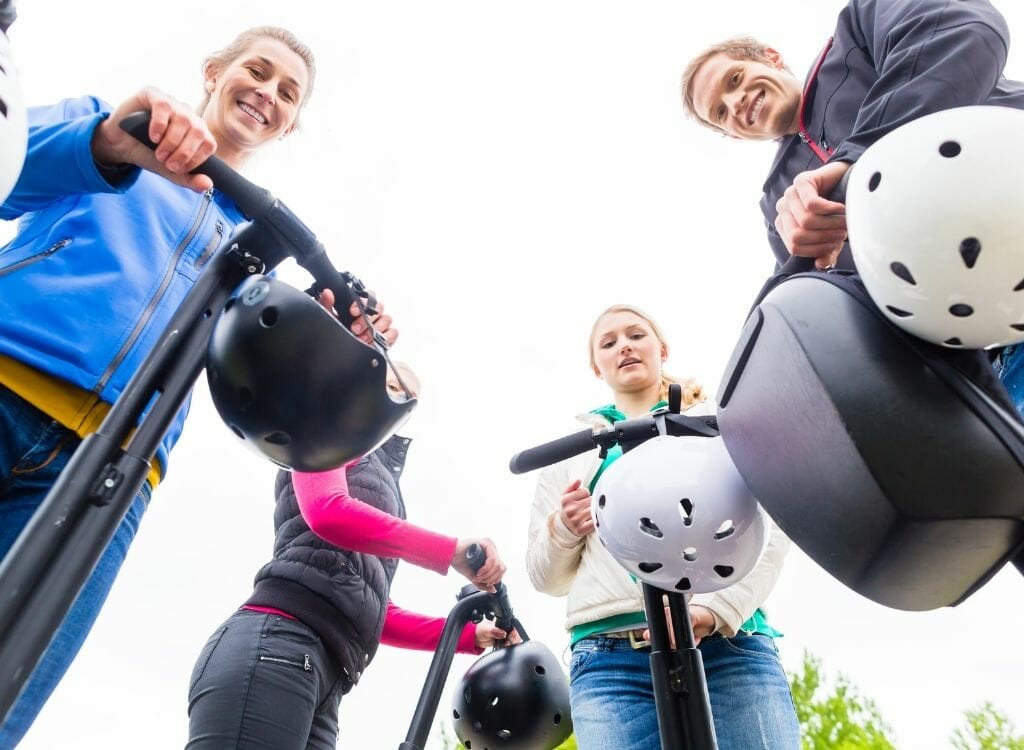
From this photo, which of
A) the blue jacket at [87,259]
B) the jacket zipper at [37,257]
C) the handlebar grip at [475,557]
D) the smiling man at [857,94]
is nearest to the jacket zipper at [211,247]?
the blue jacket at [87,259]

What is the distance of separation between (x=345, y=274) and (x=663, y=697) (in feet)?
3.10

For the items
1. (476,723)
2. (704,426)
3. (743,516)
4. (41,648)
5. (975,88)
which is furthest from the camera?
(476,723)

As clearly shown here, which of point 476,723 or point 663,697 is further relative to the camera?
point 476,723

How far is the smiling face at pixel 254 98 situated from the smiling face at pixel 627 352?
1.37 meters

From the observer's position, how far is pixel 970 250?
0.87 m

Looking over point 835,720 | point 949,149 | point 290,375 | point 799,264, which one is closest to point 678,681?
point 799,264

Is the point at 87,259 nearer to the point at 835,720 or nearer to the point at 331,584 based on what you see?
the point at 331,584

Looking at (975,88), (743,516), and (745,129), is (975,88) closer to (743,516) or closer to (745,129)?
(743,516)

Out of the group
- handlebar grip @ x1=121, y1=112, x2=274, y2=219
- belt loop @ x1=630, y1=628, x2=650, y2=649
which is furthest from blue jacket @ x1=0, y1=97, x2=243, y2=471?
belt loop @ x1=630, y1=628, x2=650, y2=649

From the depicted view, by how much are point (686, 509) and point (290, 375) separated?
709 mm

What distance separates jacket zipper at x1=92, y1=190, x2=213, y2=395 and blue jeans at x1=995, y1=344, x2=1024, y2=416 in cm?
153

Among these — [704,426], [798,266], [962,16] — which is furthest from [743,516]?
[962,16]

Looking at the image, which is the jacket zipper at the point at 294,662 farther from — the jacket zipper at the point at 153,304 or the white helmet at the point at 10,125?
the white helmet at the point at 10,125

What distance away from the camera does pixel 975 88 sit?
3.90ft
